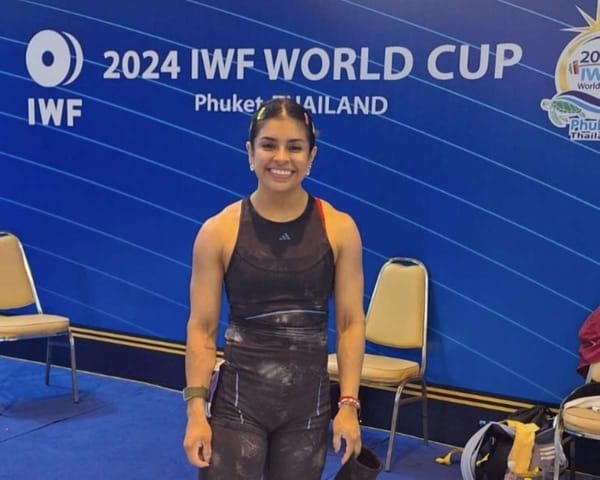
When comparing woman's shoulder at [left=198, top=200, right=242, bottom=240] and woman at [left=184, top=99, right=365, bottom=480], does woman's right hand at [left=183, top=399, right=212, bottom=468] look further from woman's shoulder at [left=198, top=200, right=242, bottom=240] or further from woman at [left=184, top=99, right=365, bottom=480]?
woman's shoulder at [left=198, top=200, right=242, bottom=240]

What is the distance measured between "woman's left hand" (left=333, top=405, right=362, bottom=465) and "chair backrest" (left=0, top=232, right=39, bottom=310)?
10.3 ft

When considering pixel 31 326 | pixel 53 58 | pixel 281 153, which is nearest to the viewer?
pixel 281 153

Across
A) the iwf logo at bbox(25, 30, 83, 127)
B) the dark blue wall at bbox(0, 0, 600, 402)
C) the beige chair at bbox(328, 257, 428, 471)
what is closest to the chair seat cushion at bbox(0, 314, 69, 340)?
the dark blue wall at bbox(0, 0, 600, 402)

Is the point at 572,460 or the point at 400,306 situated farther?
the point at 400,306

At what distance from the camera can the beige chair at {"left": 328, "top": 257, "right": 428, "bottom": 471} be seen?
3.73 m

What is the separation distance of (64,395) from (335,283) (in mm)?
2980

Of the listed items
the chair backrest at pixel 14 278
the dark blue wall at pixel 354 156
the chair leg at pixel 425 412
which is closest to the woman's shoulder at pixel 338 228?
the dark blue wall at pixel 354 156

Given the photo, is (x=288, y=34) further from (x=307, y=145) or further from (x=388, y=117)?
(x=307, y=145)

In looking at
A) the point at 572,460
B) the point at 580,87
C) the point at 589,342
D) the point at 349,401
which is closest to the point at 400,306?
the point at 589,342

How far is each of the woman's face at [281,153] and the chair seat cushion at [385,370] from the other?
1.83m

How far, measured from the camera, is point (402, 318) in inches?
149

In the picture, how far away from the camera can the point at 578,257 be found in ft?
11.4

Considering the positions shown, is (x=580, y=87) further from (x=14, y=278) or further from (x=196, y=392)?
(x=14, y=278)

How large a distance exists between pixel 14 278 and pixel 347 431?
326 cm
